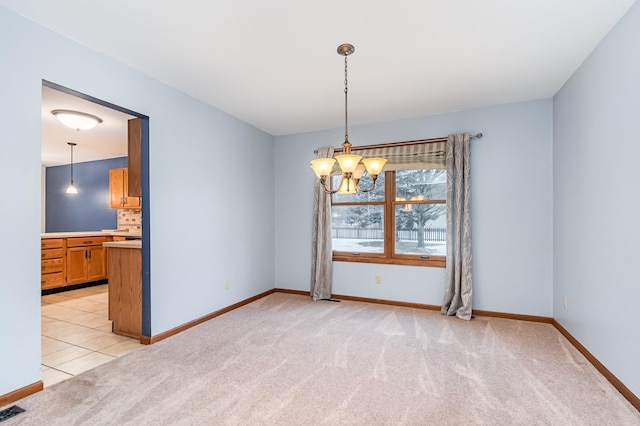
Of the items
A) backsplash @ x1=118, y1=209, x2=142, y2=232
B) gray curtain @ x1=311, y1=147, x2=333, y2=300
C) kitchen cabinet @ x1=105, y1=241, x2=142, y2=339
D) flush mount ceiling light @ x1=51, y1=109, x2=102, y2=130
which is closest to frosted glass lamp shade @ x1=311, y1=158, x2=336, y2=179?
kitchen cabinet @ x1=105, y1=241, x2=142, y2=339

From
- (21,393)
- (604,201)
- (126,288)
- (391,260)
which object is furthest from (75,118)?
(604,201)

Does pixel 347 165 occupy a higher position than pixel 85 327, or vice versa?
pixel 347 165

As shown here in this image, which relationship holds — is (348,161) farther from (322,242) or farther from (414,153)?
(322,242)

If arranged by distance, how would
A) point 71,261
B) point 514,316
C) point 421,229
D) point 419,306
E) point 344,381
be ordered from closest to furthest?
point 344,381 → point 514,316 → point 419,306 → point 421,229 → point 71,261

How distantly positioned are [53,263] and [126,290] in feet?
9.95

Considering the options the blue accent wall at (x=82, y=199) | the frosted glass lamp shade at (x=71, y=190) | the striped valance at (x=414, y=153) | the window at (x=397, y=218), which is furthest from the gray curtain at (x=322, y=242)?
the frosted glass lamp shade at (x=71, y=190)

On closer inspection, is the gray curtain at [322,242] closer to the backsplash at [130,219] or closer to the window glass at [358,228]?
the window glass at [358,228]

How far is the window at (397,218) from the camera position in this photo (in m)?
4.21

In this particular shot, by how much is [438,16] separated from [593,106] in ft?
5.40

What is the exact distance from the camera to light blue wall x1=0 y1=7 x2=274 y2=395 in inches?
82.3

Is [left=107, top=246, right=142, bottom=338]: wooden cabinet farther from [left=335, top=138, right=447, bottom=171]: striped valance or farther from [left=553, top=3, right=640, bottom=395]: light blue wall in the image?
[left=553, top=3, right=640, bottom=395]: light blue wall

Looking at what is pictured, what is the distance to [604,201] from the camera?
244 centimetres

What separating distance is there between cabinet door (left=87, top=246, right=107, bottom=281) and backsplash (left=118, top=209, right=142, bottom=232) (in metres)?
0.66

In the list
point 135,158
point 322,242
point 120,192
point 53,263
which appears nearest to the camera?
point 135,158
